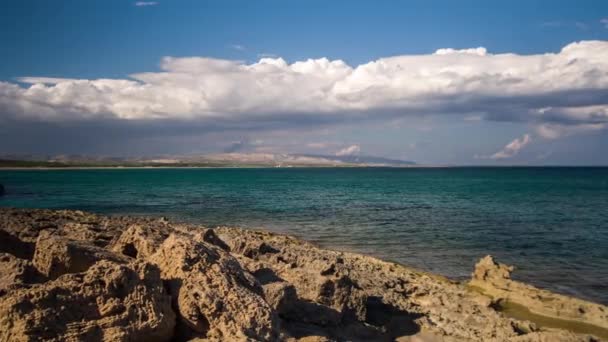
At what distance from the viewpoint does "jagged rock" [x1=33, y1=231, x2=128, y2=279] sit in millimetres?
7832

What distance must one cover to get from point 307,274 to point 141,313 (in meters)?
5.04

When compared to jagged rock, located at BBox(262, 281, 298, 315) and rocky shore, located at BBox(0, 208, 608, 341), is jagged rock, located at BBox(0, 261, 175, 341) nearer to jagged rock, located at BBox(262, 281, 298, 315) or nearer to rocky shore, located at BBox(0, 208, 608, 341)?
rocky shore, located at BBox(0, 208, 608, 341)

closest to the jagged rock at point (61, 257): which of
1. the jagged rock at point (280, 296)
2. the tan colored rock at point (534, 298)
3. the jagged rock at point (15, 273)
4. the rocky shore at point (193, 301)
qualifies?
the rocky shore at point (193, 301)

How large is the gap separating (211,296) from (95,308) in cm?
169

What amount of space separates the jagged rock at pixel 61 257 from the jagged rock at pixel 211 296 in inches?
49.0

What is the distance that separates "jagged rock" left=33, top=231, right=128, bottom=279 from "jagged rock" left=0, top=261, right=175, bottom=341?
1071 mm

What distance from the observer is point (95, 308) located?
6652mm

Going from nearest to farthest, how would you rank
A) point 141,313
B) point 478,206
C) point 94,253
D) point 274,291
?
point 141,313, point 94,253, point 274,291, point 478,206

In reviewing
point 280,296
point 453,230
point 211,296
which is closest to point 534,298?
point 280,296

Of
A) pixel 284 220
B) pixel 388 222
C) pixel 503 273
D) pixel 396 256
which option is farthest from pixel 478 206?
pixel 503 273

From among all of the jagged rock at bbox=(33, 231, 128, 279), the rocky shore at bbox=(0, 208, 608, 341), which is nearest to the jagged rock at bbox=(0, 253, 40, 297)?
the rocky shore at bbox=(0, 208, 608, 341)

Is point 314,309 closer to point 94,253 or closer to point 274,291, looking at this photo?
point 274,291

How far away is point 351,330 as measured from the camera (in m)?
10.2

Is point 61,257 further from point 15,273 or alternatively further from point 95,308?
point 95,308
